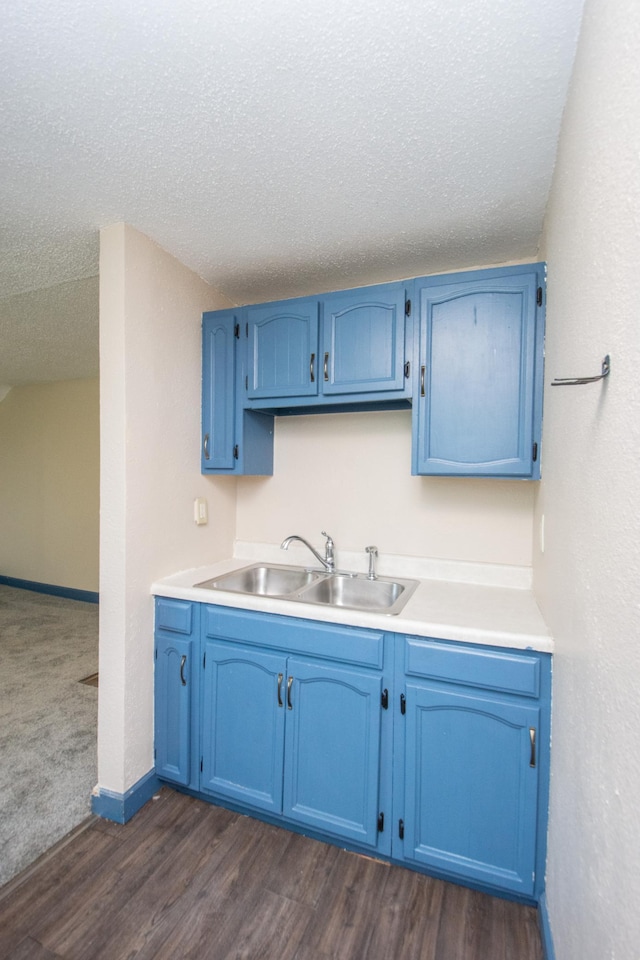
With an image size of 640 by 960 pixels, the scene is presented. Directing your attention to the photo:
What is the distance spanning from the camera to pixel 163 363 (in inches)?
75.8

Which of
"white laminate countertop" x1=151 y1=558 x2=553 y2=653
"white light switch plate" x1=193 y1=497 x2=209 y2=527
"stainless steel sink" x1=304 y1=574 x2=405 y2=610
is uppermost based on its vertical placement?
"white light switch plate" x1=193 y1=497 x2=209 y2=527

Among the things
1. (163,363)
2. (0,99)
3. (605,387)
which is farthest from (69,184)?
(605,387)

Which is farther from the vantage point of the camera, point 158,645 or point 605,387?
point 158,645

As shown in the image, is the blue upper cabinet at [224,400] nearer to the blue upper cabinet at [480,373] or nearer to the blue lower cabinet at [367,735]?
the blue lower cabinet at [367,735]

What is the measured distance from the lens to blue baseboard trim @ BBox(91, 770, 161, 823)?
1.71 meters

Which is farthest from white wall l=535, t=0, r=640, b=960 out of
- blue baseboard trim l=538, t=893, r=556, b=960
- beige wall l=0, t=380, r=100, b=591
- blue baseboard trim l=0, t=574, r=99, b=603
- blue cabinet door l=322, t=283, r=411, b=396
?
blue baseboard trim l=0, t=574, r=99, b=603

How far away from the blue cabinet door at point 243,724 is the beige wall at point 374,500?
0.76m

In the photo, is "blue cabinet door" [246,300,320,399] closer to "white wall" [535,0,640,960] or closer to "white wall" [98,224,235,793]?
"white wall" [98,224,235,793]

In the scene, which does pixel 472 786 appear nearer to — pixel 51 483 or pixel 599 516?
pixel 599 516

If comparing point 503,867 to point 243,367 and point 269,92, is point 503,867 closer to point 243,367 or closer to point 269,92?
point 243,367

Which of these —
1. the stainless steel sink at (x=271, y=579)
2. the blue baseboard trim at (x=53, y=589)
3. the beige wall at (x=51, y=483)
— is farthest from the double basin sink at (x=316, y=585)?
the blue baseboard trim at (x=53, y=589)

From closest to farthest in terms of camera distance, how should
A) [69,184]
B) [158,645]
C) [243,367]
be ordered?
[69,184] < [158,645] < [243,367]

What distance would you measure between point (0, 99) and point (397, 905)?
2.62 metres

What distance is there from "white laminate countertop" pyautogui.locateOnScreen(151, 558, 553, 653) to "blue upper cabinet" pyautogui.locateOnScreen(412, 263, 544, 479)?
498mm
